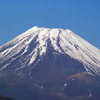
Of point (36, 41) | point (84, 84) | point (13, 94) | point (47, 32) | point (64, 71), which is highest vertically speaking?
point (47, 32)

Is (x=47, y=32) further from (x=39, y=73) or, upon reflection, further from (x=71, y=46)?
(x=39, y=73)

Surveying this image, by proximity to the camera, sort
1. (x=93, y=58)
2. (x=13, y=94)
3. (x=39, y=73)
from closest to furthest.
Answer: (x=13, y=94)
(x=39, y=73)
(x=93, y=58)

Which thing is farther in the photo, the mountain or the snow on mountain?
the snow on mountain

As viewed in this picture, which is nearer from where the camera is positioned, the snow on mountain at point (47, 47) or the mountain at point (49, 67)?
the mountain at point (49, 67)

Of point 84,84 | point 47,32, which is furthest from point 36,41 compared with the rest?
point 84,84

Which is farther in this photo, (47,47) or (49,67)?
(47,47)
